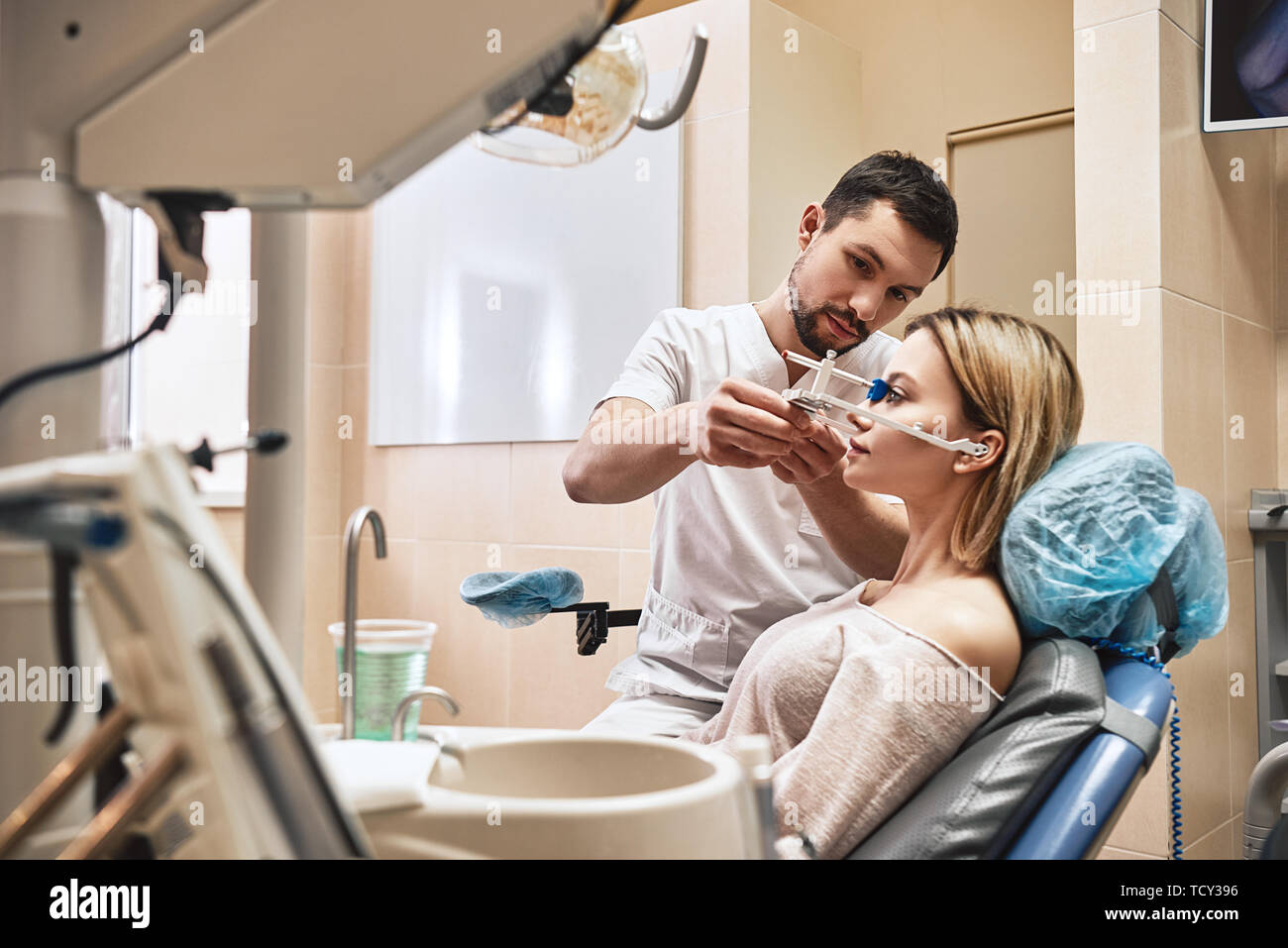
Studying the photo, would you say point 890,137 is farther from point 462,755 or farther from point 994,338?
point 462,755

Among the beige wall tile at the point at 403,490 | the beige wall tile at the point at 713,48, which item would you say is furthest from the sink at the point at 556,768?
the beige wall tile at the point at 403,490

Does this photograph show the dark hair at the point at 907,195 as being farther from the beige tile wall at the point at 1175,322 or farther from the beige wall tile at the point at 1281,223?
the beige wall tile at the point at 1281,223

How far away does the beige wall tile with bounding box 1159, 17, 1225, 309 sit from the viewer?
2.31m

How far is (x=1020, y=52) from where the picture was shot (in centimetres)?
292

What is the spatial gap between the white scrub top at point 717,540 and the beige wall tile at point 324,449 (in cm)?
246

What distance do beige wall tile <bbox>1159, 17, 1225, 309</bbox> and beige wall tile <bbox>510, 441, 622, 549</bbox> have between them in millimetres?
1734

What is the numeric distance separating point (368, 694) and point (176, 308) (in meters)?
0.98

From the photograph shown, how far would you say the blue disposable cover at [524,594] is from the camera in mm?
1974

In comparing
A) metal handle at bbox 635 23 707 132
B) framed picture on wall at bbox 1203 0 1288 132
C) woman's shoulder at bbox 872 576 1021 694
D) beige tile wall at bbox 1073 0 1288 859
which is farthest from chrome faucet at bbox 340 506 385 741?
framed picture on wall at bbox 1203 0 1288 132

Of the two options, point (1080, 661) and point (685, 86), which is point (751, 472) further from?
point (685, 86)

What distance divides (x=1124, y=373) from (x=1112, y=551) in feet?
3.99

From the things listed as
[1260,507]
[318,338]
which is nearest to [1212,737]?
[1260,507]

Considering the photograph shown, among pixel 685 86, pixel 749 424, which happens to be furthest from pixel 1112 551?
pixel 685 86
